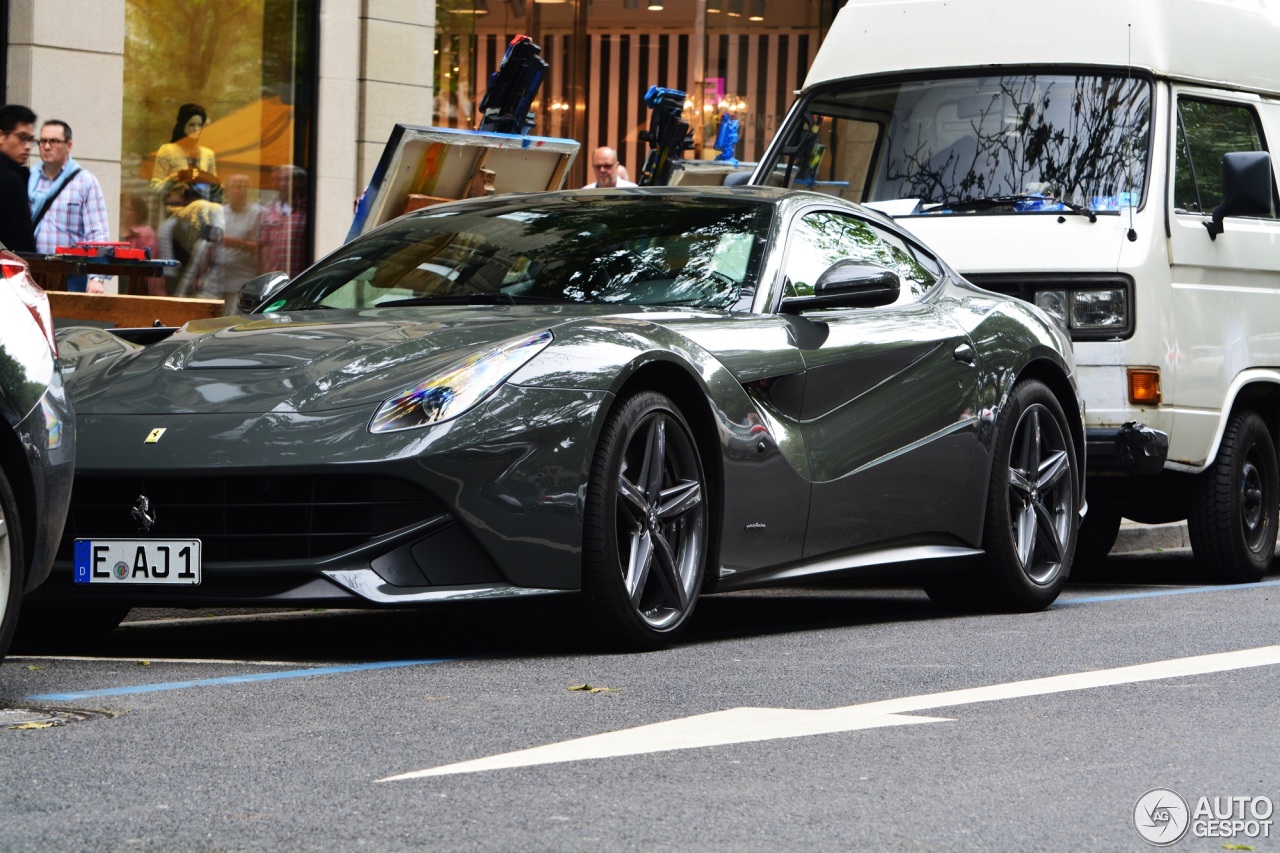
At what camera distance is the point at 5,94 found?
14789mm

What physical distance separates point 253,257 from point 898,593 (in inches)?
334

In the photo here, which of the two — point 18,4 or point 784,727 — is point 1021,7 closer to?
point 784,727

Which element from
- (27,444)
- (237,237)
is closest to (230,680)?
(27,444)

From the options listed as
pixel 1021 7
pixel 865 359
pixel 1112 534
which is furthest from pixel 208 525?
pixel 1112 534

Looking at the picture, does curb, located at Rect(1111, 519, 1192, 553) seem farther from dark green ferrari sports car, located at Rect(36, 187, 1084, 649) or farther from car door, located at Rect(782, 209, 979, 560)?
car door, located at Rect(782, 209, 979, 560)

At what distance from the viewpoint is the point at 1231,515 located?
10047 mm

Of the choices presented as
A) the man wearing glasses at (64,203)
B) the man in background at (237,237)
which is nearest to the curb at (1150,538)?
the man wearing glasses at (64,203)

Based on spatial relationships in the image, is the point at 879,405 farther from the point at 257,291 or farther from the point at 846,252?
the point at 257,291

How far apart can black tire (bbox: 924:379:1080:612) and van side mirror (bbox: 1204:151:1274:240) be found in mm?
1692

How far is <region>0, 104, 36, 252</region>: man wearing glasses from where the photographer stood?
1145 centimetres

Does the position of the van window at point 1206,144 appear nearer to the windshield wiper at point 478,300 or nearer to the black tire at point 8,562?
the windshield wiper at point 478,300

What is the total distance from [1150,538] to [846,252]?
542cm

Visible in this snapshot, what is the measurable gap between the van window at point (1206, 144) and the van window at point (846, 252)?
5.92 ft

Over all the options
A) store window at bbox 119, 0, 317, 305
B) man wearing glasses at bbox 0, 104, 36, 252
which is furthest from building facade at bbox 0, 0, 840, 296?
man wearing glasses at bbox 0, 104, 36, 252
